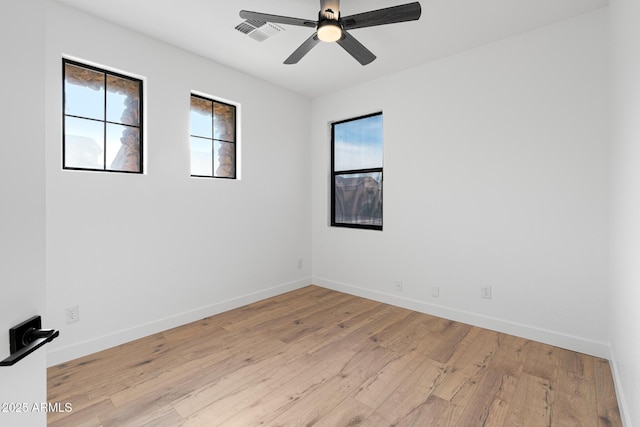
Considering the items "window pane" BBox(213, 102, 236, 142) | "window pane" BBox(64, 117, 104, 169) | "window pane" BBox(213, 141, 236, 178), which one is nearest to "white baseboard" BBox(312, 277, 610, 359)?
"window pane" BBox(213, 141, 236, 178)

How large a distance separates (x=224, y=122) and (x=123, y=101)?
1039 mm

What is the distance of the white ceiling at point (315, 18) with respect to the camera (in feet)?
7.70

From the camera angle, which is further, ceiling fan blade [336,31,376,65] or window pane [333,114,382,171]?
window pane [333,114,382,171]

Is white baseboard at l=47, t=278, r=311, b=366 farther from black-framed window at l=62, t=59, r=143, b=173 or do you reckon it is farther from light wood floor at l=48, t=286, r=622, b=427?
black-framed window at l=62, t=59, r=143, b=173

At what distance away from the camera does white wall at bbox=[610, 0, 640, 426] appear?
1445 mm

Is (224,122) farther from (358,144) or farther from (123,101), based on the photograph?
(358,144)

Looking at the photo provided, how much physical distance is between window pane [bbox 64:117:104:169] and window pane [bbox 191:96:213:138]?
2.84 ft

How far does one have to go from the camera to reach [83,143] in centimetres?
251

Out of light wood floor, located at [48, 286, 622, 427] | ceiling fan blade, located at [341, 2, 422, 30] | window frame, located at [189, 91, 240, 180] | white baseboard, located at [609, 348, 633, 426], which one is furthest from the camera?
window frame, located at [189, 91, 240, 180]

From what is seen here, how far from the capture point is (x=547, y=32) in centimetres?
260

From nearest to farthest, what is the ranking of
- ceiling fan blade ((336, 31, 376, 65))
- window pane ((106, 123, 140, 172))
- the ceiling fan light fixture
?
the ceiling fan light fixture, ceiling fan blade ((336, 31, 376, 65)), window pane ((106, 123, 140, 172))

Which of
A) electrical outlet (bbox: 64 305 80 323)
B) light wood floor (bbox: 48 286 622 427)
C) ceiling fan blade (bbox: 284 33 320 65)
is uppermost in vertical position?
ceiling fan blade (bbox: 284 33 320 65)

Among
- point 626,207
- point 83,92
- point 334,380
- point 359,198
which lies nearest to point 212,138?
point 83,92

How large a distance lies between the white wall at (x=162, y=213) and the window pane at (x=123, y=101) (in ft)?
0.42
